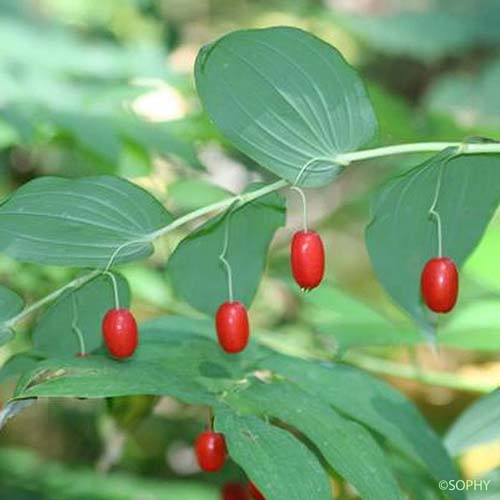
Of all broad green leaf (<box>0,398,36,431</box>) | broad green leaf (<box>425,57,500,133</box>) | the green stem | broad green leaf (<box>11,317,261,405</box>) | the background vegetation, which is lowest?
broad green leaf (<box>0,398,36,431</box>)

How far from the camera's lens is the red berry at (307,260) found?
1.06 m

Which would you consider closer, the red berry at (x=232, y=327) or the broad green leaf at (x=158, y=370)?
the broad green leaf at (x=158, y=370)

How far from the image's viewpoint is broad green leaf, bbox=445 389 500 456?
4.01 ft

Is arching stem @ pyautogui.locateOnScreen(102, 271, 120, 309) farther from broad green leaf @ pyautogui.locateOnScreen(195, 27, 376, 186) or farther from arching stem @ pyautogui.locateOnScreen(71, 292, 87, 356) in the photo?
broad green leaf @ pyautogui.locateOnScreen(195, 27, 376, 186)

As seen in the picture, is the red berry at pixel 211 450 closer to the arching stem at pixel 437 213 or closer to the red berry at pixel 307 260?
the red berry at pixel 307 260

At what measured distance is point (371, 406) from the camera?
48.0 inches

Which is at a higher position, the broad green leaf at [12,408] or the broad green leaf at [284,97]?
the broad green leaf at [284,97]

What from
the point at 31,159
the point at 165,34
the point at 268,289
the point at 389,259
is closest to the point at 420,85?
the point at 165,34

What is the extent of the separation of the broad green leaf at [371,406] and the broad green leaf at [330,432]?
0.08m

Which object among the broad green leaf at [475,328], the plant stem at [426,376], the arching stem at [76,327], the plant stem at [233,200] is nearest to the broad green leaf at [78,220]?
the plant stem at [233,200]

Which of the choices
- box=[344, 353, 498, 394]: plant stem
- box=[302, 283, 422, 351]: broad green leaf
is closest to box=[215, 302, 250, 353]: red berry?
box=[302, 283, 422, 351]: broad green leaf

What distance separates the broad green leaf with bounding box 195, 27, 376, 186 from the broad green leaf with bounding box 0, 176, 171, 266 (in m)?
0.11

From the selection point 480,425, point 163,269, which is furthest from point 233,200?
point 163,269

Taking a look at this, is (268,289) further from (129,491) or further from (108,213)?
(108,213)
